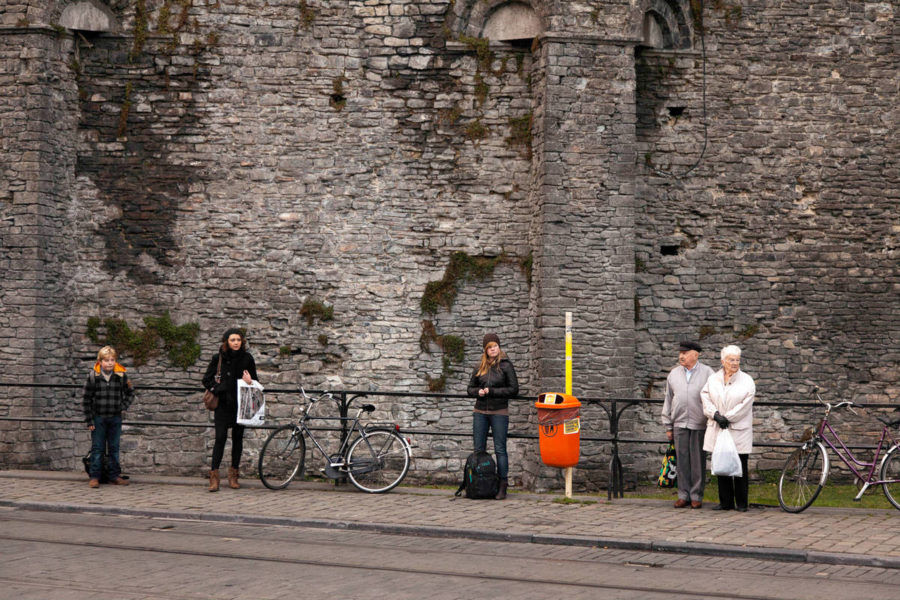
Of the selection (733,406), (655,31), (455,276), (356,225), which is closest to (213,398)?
(356,225)

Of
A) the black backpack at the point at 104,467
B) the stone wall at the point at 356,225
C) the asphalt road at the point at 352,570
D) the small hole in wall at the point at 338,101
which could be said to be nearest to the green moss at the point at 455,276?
the stone wall at the point at 356,225

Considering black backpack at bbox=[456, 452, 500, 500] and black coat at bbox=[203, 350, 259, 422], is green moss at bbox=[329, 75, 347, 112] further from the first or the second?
black backpack at bbox=[456, 452, 500, 500]

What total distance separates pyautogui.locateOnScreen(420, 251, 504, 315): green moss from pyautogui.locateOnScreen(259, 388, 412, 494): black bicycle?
111 inches

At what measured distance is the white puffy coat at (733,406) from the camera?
34.2 ft

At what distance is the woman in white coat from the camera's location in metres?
10.4

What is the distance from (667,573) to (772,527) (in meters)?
2.15

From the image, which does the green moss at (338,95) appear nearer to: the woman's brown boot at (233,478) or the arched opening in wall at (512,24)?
the arched opening in wall at (512,24)

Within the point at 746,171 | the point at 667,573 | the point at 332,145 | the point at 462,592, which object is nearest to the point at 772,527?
the point at 667,573

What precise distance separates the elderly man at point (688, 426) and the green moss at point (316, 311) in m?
5.13

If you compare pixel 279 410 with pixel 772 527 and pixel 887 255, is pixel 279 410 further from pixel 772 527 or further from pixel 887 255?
pixel 887 255

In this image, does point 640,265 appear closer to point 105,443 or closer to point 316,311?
point 316,311

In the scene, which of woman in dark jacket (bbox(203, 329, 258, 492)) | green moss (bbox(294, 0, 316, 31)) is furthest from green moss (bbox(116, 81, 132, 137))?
woman in dark jacket (bbox(203, 329, 258, 492))

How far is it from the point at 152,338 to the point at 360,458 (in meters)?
4.15

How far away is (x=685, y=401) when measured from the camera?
35.6ft
